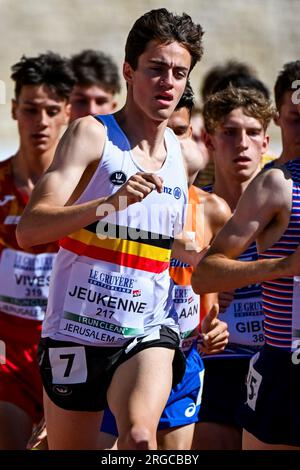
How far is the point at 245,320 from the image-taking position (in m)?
6.37

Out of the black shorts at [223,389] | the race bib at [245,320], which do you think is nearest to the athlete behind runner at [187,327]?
the race bib at [245,320]

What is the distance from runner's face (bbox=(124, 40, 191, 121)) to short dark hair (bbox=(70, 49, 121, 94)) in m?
4.41

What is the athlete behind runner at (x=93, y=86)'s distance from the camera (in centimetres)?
955

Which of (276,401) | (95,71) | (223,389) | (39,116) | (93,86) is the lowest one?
(223,389)

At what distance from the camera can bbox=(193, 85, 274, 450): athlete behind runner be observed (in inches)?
250

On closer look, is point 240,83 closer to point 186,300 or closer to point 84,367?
point 186,300

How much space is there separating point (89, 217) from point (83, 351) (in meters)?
0.68

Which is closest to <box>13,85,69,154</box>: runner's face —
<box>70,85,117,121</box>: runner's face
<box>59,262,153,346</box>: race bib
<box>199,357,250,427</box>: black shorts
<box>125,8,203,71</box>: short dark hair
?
<box>70,85,117,121</box>: runner's face

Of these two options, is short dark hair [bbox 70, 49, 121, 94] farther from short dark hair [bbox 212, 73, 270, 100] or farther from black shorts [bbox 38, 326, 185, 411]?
black shorts [bbox 38, 326, 185, 411]

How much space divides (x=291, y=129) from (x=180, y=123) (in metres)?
0.59

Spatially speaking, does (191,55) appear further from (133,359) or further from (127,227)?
(133,359)

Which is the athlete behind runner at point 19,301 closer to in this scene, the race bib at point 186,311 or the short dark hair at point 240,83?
the race bib at point 186,311

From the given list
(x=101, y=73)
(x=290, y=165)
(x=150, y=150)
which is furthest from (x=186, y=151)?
(x=101, y=73)

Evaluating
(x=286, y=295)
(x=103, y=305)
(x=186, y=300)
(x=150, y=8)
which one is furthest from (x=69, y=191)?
(x=150, y=8)
